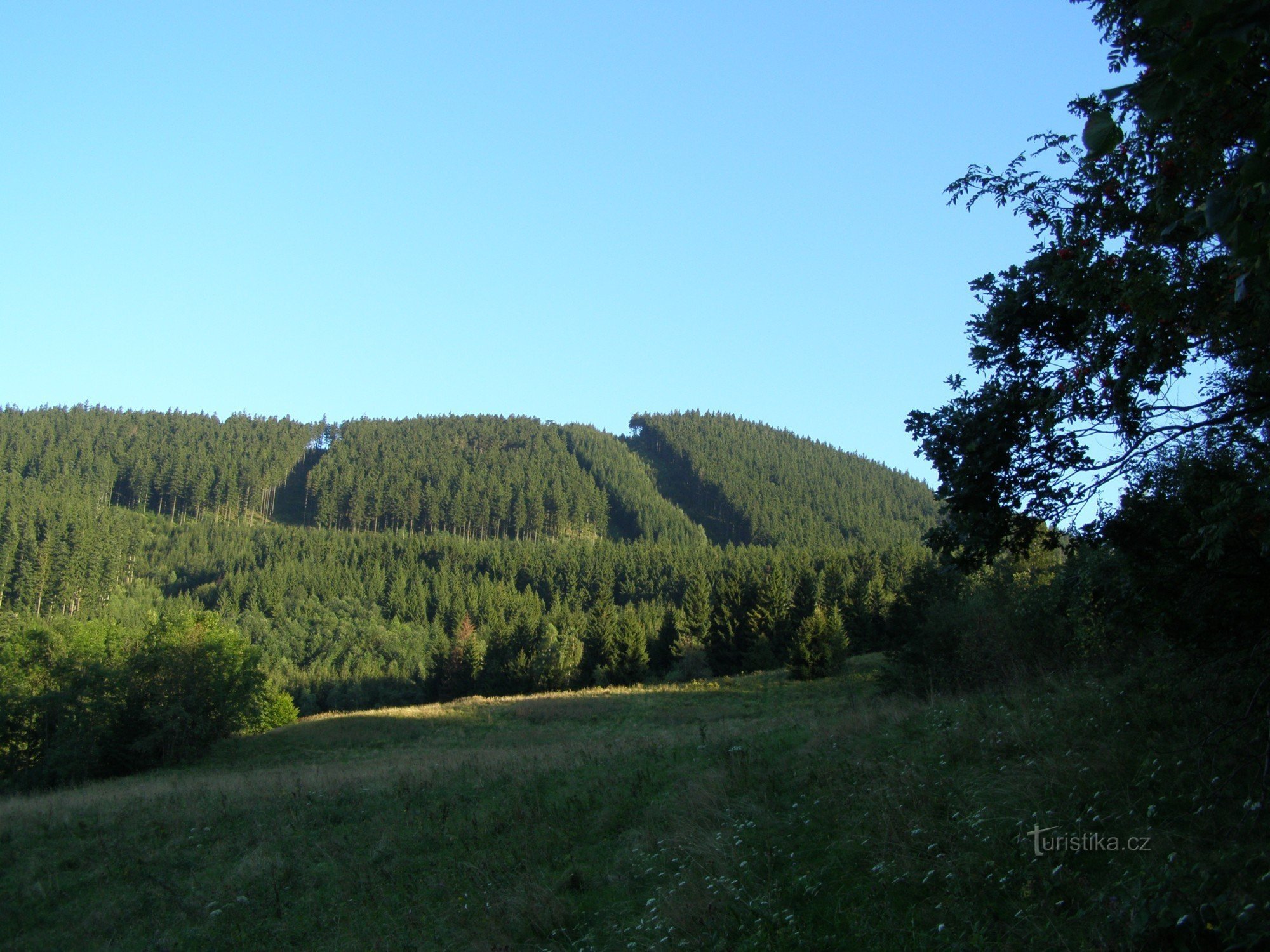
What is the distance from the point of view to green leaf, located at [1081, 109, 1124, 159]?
7.98 ft

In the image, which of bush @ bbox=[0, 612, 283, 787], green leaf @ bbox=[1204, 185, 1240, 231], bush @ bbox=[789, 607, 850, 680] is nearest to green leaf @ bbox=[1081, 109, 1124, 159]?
green leaf @ bbox=[1204, 185, 1240, 231]

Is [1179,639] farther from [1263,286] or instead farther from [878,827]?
[1263,286]

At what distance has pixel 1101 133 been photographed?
2451 millimetres

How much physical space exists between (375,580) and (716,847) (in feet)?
419

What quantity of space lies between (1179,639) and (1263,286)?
5.26 m

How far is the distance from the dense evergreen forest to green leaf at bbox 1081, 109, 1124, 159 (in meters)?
22.6

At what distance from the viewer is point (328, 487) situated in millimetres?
190250

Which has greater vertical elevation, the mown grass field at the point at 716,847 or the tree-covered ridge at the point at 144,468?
the tree-covered ridge at the point at 144,468

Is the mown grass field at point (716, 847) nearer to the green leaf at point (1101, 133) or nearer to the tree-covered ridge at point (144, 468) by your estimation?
the green leaf at point (1101, 133)

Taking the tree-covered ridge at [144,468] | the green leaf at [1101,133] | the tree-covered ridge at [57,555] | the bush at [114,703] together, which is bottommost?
the bush at [114,703]

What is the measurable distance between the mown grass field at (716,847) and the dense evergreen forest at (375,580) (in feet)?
48.6

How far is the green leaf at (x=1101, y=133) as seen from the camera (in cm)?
243

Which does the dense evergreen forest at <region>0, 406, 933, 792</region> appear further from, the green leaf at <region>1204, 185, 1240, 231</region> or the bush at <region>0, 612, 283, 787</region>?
the green leaf at <region>1204, 185, 1240, 231</region>

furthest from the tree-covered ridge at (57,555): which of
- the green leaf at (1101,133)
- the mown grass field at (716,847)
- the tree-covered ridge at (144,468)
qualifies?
the green leaf at (1101,133)
